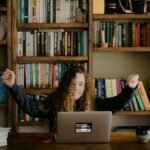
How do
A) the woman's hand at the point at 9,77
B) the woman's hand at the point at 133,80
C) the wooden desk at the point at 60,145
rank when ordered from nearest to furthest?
the wooden desk at the point at 60,145, the woman's hand at the point at 9,77, the woman's hand at the point at 133,80

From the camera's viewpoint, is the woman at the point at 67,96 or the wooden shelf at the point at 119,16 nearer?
the woman at the point at 67,96

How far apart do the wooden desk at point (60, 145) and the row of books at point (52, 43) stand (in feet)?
3.28

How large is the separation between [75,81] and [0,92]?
2.69ft

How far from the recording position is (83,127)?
2100 millimetres

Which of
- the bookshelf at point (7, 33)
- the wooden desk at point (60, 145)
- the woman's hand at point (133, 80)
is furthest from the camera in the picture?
the bookshelf at point (7, 33)

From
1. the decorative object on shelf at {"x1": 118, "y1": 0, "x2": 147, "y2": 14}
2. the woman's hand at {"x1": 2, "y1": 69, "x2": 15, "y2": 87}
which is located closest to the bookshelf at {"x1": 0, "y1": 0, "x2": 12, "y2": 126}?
the woman's hand at {"x1": 2, "y1": 69, "x2": 15, "y2": 87}

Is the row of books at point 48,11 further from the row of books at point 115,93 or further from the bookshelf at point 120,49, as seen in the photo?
the row of books at point 115,93

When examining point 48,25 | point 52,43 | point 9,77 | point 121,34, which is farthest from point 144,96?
point 9,77

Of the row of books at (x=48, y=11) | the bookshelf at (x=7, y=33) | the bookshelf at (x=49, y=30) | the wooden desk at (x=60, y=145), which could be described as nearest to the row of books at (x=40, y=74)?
the bookshelf at (x=49, y=30)

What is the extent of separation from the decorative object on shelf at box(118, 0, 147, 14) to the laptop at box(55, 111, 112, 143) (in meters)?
1.32

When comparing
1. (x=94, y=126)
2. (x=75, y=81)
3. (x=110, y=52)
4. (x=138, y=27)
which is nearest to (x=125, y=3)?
(x=138, y=27)

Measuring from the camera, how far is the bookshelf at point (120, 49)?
3143mm

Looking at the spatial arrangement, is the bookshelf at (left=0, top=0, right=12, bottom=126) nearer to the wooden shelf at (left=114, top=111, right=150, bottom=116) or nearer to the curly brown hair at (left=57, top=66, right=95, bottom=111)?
the curly brown hair at (left=57, top=66, right=95, bottom=111)

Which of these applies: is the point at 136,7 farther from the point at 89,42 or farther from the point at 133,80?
the point at 133,80
